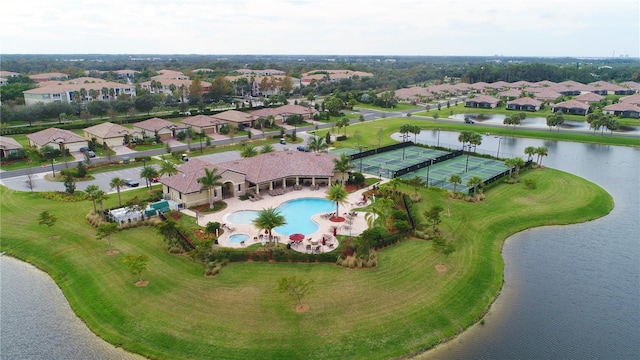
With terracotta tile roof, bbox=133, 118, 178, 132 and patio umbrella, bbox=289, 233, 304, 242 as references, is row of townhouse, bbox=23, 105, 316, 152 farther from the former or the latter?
patio umbrella, bbox=289, 233, 304, 242

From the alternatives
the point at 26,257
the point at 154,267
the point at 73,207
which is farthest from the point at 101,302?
the point at 73,207

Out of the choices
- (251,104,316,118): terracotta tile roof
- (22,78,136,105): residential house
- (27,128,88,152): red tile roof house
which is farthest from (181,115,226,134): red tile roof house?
(22,78,136,105): residential house

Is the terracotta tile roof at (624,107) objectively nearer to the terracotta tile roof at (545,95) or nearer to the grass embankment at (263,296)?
the terracotta tile roof at (545,95)

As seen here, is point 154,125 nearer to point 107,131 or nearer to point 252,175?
point 107,131

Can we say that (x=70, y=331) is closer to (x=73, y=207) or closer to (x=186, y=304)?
(x=186, y=304)

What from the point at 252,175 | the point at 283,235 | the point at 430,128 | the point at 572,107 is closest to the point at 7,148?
the point at 252,175
